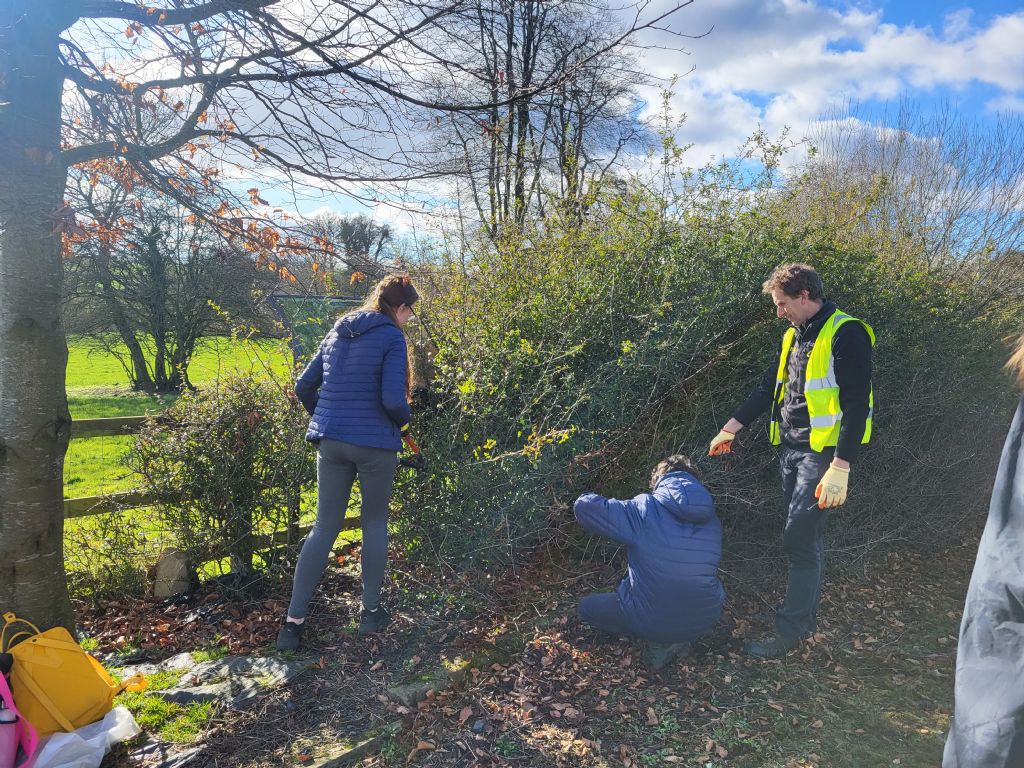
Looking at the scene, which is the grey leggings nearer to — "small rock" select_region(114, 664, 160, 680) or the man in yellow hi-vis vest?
"small rock" select_region(114, 664, 160, 680)

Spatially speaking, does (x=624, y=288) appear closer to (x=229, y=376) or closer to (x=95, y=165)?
(x=229, y=376)

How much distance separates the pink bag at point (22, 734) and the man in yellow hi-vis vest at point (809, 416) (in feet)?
11.0

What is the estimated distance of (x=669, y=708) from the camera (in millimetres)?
3170

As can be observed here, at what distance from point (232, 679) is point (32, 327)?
2023mm

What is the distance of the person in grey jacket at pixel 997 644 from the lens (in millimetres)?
1283

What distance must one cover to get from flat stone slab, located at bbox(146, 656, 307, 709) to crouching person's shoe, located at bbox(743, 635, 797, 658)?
2433mm

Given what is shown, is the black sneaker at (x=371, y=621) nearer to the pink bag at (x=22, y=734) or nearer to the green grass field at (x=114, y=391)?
the pink bag at (x=22, y=734)

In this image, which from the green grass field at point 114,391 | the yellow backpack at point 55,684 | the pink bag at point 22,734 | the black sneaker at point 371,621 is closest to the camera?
the pink bag at point 22,734

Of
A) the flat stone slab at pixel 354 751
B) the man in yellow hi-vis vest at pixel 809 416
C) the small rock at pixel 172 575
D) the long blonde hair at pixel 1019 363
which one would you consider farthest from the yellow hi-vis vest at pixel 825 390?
the small rock at pixel 172 575

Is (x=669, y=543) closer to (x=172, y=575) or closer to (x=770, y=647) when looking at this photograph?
(x=770, y=647)

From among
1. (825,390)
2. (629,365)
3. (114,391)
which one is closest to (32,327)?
(629,365)

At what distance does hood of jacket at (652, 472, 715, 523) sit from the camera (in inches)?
124

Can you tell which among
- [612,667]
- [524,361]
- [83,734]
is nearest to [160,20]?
[524,361]

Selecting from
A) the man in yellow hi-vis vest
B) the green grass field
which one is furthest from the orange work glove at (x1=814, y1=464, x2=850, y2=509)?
the green grass field
